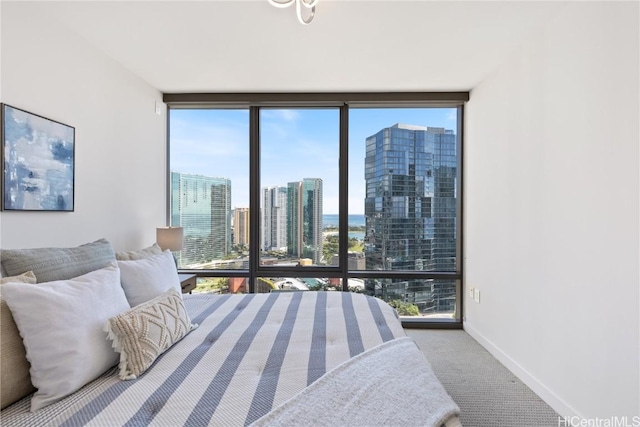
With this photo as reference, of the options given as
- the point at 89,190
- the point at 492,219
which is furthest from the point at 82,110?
the point at 492,219

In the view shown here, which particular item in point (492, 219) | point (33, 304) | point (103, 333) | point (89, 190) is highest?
point (89, 190)

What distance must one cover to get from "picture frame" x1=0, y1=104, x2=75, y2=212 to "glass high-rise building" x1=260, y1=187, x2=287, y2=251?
1.67 metres

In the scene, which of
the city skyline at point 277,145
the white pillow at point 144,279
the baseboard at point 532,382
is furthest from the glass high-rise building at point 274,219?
the baseboard at point 532,382

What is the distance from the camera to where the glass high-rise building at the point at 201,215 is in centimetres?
323

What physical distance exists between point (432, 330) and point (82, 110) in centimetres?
372

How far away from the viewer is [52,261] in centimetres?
141

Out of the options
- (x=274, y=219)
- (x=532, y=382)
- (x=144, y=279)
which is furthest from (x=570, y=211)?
(x=274, y=219)

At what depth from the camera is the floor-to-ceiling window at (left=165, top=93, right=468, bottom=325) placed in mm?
3189

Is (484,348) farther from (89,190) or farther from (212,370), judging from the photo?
(89,190)

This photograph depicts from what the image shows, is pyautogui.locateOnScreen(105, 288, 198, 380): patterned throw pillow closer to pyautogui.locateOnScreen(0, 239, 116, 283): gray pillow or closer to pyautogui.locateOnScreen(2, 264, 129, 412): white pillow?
pyautogui.locateOnScreen(2, 264, 129, 412): white pillow

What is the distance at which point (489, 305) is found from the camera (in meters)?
2.62

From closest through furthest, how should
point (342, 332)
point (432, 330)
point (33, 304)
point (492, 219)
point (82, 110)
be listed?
point (33, 304) → point (342, 332) → point (82, 110) → point (492, 219) → point (432, 330)

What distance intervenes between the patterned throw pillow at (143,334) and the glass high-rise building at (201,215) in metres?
1.93

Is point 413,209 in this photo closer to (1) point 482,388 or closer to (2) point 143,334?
(1) point 482,388
